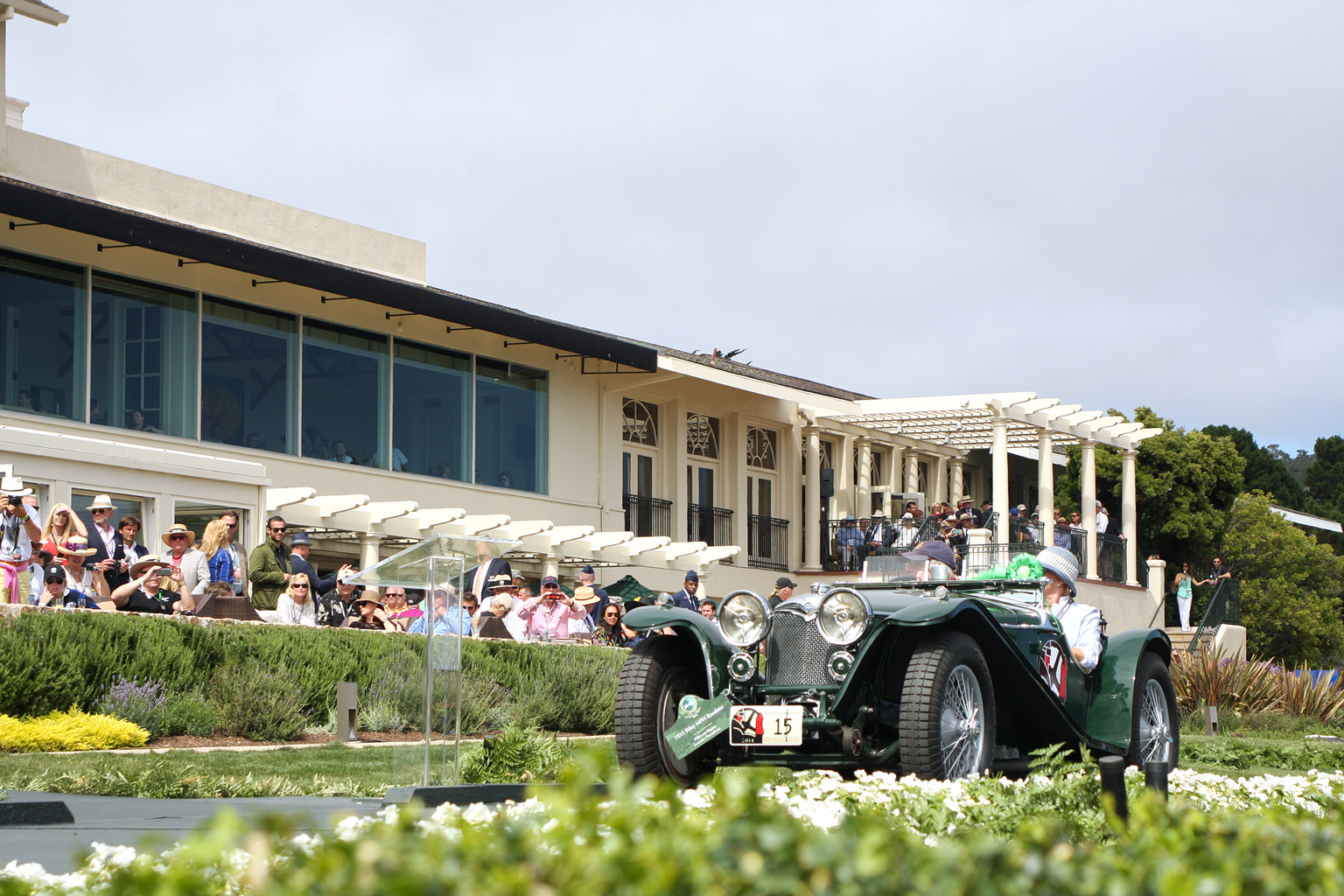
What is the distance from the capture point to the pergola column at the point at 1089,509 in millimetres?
31609

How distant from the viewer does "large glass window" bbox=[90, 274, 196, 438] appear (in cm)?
2006

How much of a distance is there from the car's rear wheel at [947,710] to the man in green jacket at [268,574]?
812cm

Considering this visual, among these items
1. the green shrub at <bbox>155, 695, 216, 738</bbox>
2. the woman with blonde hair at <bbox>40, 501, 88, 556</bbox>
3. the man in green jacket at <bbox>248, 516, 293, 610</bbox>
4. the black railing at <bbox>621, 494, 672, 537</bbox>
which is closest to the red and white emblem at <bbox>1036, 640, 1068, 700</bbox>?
the green shrub at <bbox>155, 695, 216, 738</bbox>

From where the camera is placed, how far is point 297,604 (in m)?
14.6

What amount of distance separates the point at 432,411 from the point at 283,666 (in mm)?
12027

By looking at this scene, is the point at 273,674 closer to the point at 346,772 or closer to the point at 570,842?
the point at 346,772

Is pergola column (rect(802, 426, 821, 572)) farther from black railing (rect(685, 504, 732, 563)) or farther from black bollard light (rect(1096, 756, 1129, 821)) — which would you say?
black bollard light (rect(1096, 756, 1129, 821))

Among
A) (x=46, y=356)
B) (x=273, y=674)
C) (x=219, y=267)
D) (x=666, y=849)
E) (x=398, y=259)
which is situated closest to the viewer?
(x=666, y=849)

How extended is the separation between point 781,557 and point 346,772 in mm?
22630

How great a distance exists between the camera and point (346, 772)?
32.3ft

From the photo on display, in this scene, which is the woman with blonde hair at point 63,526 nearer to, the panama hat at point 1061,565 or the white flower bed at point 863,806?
the panama hat at point 1061,565

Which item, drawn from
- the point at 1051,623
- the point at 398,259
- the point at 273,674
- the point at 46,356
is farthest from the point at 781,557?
the point at 1051,623

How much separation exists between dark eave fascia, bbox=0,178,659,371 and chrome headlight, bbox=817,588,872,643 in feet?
42.5

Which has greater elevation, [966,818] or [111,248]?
[111,248]
